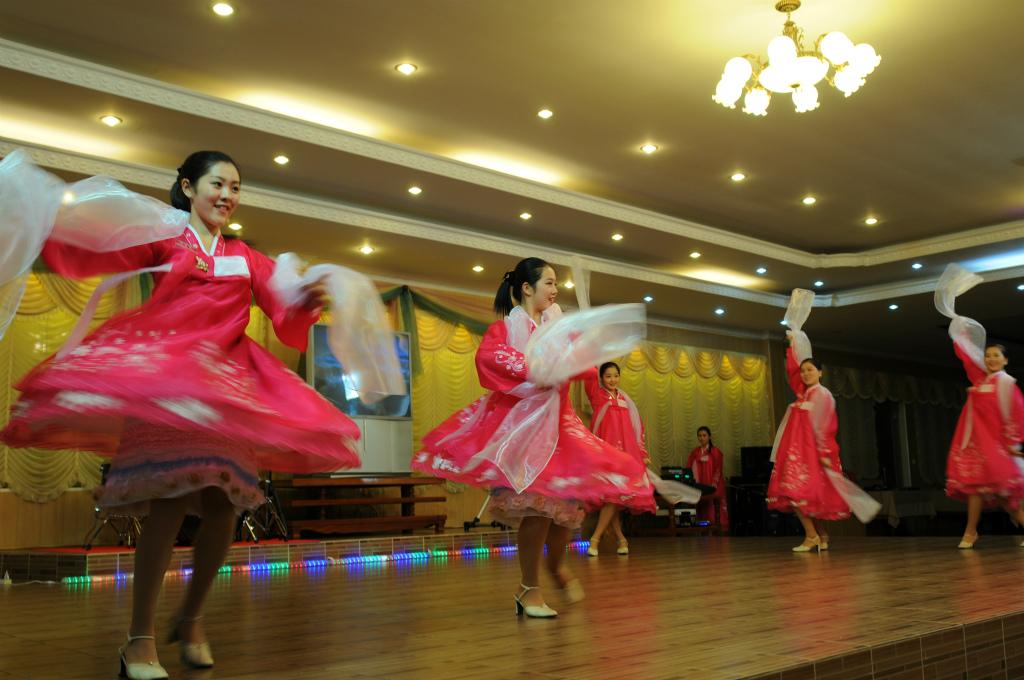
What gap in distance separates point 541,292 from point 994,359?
4577 millimetres

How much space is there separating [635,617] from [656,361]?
9.68 metres

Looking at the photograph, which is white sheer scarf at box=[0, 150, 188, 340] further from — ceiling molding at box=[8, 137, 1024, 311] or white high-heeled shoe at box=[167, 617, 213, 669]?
ceiling molding at box=[8, 137, 1024, 311]

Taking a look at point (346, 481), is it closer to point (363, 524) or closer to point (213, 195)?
point (363, 524)

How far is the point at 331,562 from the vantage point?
7211mm

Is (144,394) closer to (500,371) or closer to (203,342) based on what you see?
(203,342)

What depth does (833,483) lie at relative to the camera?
Result: 654 cm

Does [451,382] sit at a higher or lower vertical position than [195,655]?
higher

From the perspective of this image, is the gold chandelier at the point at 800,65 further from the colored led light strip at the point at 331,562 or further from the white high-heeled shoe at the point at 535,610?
the colored led light strip at the point at 331,562

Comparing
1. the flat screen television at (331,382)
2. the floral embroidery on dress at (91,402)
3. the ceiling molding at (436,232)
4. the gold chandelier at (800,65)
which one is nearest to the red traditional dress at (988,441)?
the gold chandelier at (800,65)

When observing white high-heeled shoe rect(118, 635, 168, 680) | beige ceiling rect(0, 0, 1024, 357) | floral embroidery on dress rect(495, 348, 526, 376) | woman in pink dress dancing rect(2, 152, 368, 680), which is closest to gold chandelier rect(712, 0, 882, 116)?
beige ceiling rect(0, 0, 1024, 357)

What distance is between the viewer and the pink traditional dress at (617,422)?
6.87 metres

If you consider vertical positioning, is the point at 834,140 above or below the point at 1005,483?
above

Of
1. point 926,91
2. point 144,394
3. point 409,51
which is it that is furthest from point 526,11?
point 144,394

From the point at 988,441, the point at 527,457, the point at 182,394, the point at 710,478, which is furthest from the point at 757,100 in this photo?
the point at 710,478
